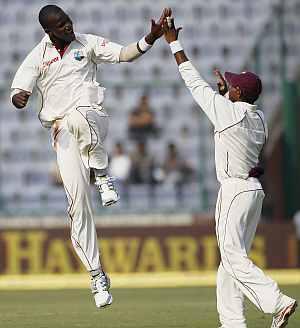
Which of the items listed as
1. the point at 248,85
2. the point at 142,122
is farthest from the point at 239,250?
the point at 142,122

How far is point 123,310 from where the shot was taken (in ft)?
30.2

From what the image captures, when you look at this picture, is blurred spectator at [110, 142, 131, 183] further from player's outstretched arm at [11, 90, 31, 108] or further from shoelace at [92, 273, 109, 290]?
player's outstretched arm at [11, 90, 31, 108]

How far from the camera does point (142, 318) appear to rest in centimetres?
845

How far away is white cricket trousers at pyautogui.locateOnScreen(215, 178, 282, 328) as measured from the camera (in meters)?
7.19

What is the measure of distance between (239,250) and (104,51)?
181 centimetres

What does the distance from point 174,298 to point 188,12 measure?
314 inches

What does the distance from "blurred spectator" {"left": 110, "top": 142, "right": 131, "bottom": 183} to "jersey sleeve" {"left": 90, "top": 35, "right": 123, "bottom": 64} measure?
5895mm

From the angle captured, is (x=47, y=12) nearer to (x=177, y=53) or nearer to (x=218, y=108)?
(x=177, y=53)

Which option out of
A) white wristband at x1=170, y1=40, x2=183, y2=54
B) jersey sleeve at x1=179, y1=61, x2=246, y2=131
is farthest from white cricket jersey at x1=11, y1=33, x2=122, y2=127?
jersey sleeve at x1=179, y1=61, x2=246, y2=131

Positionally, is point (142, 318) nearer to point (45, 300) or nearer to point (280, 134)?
point (45, 300)

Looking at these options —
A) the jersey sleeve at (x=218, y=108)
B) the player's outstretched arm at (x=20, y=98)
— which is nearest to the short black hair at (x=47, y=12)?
the player's outstretched arm at (x=20, y=98)

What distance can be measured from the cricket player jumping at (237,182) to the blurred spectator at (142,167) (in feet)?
21.9

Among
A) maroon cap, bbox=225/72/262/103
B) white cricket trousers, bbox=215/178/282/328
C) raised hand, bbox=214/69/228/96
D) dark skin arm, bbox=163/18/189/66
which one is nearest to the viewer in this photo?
white cricket trousers, bbox=215/178/282/328

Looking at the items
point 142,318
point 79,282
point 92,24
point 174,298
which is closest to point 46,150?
point 79,282
